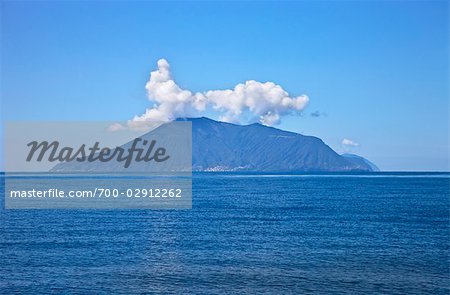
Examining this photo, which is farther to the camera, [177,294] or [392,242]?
[392,242]

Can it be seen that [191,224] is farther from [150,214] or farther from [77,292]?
[77,292]

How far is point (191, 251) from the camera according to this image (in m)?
54.6

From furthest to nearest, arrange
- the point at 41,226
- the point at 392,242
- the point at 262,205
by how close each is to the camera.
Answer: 1. the point at 262,205
2. the point at 41,226
3. the point at 392,242

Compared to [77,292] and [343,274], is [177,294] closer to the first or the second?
[77,292]

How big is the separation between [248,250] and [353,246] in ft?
38.3

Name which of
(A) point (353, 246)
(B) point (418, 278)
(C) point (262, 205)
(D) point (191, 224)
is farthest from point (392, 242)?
(C) point (262, 205)

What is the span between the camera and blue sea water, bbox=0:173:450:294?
41.3 m

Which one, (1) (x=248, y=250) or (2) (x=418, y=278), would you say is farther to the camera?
(1) (x=248, y=250)

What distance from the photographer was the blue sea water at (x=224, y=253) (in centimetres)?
4134

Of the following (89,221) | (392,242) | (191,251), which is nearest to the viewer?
(191,251)

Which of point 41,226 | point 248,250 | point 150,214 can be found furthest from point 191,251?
point 150,214

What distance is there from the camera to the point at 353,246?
188 ft

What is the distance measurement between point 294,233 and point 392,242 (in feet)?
39.1

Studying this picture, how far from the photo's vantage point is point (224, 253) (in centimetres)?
5272
